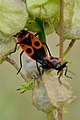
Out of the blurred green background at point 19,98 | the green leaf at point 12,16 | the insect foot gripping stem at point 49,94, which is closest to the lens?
the green leaf at point 12,16

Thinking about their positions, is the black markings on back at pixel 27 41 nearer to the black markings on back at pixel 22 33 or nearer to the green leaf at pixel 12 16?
the black markings on back at pixel 22 33

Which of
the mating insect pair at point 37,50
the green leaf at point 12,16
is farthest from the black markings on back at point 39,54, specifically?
the green leaf at point 12,16

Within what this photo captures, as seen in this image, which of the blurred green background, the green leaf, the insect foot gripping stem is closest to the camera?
the green leaf

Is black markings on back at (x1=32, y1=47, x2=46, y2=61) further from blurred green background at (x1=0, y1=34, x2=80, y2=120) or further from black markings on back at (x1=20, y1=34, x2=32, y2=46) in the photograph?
blurred green background at (x1=0, y1=34, x2=80, y2=120)

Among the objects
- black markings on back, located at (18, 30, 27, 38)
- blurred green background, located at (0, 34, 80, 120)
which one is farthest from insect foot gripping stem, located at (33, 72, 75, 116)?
blurred green background, located at (0, 34, 80, 120)

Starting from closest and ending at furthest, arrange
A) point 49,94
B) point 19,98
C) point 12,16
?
point 12,16
point 49,94
point 19,98

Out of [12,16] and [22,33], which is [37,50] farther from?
[12,16]

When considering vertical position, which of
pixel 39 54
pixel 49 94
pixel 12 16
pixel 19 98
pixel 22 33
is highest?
pixel 12 16

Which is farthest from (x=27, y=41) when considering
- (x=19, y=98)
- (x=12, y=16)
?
(x=19, y=98)

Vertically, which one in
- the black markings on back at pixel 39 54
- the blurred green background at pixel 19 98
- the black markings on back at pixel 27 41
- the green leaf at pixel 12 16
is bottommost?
the blurred green background at pixel 19 98
